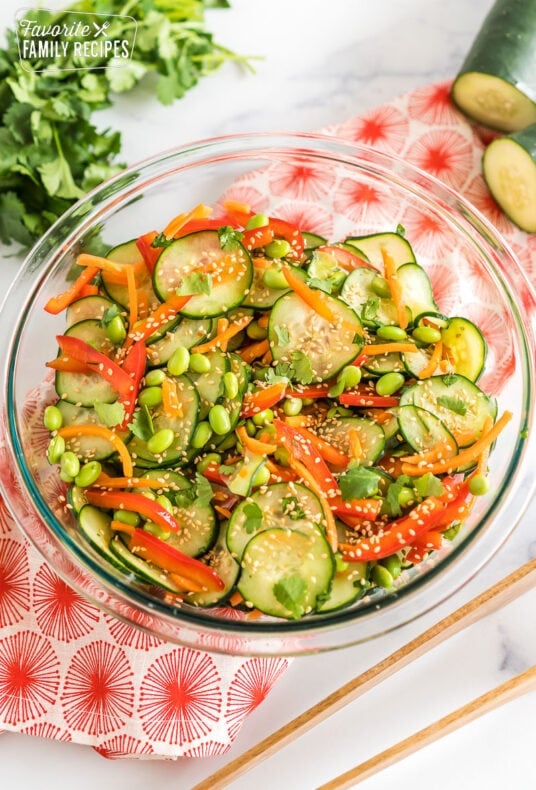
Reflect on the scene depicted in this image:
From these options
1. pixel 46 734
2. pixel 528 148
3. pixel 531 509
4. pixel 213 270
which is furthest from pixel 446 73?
A: pixel 46 734

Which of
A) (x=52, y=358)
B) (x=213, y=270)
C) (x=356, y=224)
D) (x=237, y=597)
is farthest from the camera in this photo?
(x=356, y=224)

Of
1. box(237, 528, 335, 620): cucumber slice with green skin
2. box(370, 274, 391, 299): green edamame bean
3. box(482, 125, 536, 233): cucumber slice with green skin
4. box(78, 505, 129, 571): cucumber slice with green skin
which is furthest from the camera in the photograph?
box(482, 125, 536, 233): cucumber slice with green skin

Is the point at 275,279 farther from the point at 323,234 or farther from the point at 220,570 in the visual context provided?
the point at 220,570

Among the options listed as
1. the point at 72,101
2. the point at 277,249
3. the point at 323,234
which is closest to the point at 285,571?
the point at 277,249

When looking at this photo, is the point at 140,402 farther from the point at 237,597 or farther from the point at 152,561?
the point at 237,597

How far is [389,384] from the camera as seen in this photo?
2.43 metres

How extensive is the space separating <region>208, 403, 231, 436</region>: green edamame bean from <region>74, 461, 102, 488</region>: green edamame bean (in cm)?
36

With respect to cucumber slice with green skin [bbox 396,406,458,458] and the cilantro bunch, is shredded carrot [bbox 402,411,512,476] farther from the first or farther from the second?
the cilantro bunch

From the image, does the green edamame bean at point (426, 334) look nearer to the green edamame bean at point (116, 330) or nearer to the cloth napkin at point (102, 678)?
the green edamame bean at point (116, 330)

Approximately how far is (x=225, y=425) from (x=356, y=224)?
1.08m

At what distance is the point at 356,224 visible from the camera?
3041 mm

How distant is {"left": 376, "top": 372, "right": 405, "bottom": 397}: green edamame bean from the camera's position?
2.43 m

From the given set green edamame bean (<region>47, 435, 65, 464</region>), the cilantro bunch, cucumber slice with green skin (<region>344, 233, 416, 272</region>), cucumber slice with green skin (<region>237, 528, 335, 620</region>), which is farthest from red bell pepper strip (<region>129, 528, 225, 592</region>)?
the cilantro bunch

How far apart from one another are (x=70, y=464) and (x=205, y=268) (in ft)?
2.29
